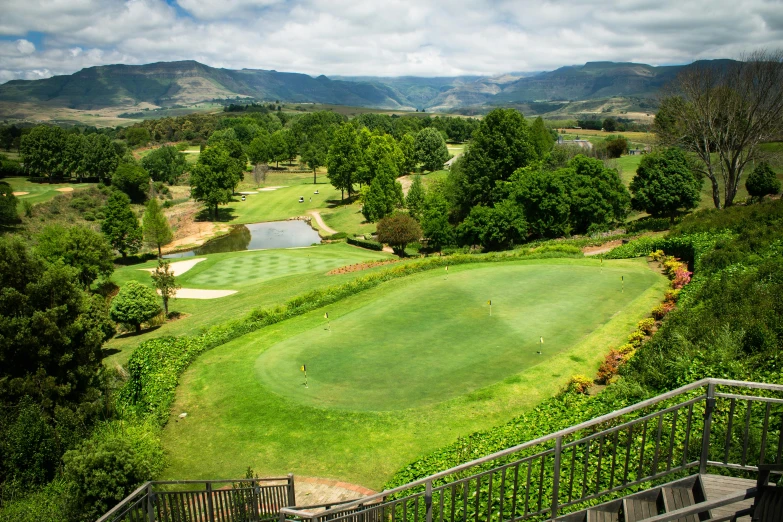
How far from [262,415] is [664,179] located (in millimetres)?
40724

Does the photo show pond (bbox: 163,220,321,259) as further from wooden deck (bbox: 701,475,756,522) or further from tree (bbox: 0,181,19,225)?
wooden deck (bbox: 701,475,756,522)

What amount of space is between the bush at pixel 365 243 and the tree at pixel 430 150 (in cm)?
4111

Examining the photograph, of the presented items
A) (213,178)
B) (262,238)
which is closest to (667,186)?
(262,238)

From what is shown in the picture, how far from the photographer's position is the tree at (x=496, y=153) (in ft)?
188

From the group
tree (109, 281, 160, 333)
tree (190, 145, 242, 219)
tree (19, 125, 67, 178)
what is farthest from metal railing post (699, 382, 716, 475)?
tree (19, 125, 67, 178)

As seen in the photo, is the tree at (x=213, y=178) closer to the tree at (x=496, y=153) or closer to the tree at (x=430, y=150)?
the tree at (x=430, y=150)

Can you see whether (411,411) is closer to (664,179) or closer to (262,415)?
(262,415)

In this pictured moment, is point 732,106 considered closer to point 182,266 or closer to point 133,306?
point 133,306

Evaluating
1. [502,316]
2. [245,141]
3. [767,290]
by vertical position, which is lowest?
[502,316]

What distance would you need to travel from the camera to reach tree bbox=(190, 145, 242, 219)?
79.4 metres

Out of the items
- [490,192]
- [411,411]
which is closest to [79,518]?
[411,411]

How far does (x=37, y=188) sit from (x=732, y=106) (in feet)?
314

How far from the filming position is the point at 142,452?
14398mm

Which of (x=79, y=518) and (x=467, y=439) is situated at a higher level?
(x=467, y=439)
